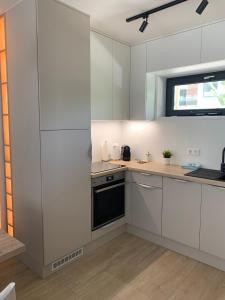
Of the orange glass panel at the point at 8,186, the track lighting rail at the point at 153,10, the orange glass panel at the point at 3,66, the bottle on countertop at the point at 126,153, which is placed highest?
the track lighting rail at the point at 153,10

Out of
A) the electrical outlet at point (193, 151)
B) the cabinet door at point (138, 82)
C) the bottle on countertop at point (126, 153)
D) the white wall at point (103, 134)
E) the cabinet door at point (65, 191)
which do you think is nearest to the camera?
the cabinet door at point (65, 191)

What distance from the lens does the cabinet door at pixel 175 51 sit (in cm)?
245

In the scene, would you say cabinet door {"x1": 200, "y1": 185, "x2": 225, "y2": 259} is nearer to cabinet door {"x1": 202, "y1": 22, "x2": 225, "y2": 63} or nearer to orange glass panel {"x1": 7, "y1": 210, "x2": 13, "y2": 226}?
cabinet door {"x1": 202, "y1": 22, "x2": 225, "y2": 63}

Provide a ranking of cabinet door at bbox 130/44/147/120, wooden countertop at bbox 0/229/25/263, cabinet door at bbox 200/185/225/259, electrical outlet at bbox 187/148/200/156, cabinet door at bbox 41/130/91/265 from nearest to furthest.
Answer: wooden countertop at bbox 0/229/25/263 < cabinet door at bbox 41/130/91/265 < cabinet door at bbox 200/185/225/259 < electrical outlet at bbox 187/148/200/156 < cabinet door at bbox 130/44/147/120

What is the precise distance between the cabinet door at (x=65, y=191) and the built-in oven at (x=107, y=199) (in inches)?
3.9

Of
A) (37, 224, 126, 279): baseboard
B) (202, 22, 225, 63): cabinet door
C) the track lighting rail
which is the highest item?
the track lighting rail

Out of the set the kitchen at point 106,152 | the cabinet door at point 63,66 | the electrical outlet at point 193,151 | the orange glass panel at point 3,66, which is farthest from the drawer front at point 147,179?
the orange glass panel at point 3,66

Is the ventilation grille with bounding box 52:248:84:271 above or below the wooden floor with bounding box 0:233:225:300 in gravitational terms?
above

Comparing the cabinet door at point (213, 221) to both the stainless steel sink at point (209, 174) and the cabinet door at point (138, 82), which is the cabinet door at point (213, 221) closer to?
the stainless steel sink at point (209, 174)

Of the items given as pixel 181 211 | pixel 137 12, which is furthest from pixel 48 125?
pixel 181 211

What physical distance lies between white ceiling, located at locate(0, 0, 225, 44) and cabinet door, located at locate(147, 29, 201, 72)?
84 millimetres

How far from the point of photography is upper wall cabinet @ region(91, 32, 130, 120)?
261cm

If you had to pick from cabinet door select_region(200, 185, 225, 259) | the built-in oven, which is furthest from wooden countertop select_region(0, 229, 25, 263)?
cabinet door select_region(200, 185, 225, 259)

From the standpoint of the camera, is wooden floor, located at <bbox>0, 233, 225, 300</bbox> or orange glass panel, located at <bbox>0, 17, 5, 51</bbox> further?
orange glass panel, located at <bbox>0, 17, 5, 51</bbox>
